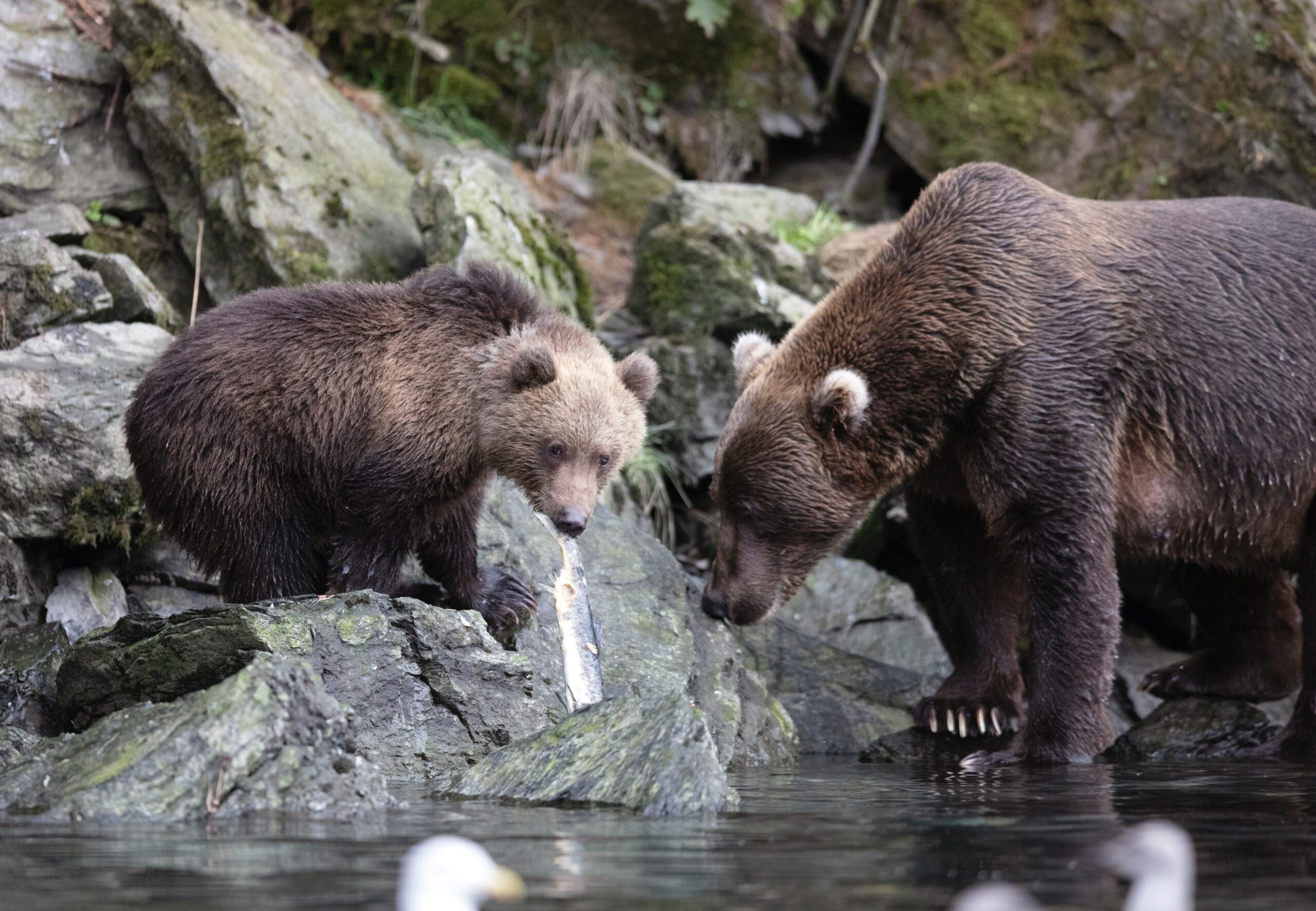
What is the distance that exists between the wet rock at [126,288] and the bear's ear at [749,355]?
12.4 feet

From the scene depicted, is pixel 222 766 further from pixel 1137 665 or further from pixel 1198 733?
pixel 1137 665

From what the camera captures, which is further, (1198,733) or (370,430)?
(1198,733)

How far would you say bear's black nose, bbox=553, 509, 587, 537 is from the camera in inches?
282

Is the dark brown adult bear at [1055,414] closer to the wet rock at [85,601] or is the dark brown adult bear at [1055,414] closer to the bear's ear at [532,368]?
the bear's ear at [532,368]

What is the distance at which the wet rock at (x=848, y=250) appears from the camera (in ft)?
39.9

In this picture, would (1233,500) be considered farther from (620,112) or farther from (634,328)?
(620,112)

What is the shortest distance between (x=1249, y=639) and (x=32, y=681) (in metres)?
6.50

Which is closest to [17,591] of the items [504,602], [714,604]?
[504,602]

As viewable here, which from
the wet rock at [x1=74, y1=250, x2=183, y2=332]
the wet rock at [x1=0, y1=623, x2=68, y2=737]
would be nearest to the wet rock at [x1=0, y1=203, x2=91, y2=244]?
the wet rock at [x1=74, y1=250, x2=183, y2=332]

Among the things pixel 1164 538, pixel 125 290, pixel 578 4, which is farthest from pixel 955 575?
pixel 578 4

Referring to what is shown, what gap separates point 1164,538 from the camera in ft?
24.8

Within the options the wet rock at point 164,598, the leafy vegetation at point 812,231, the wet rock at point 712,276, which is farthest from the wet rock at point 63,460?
the leafy vegetation at point 812,231

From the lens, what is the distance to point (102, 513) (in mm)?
7730

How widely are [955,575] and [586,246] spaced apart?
243 inches
